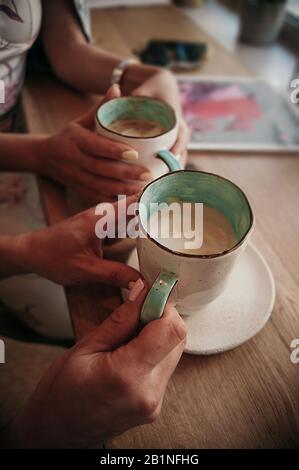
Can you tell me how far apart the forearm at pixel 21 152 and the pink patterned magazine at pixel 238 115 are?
29 cm

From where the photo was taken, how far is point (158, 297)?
1.27 feet

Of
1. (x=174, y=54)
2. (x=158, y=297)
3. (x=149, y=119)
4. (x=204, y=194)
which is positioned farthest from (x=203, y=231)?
(x=174, y=54)

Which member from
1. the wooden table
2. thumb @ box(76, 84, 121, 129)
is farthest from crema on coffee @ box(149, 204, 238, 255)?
thumb @ box(76, 84, 121, 129)

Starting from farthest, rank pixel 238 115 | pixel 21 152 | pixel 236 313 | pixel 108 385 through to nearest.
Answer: pixel 238 115, pixel 21 152, pixel 236 313, pixel 108 385

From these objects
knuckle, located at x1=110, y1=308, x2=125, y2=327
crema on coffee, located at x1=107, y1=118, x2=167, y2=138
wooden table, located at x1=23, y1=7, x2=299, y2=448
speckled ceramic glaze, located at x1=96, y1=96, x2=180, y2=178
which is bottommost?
wooden table, located at x1=23, y1=7, x2=299, y2=448

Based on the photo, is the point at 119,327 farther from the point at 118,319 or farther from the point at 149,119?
the point at 149,119

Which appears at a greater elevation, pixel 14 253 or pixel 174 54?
pixel 174 54

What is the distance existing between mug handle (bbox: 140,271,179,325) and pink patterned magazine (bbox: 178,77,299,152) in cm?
44

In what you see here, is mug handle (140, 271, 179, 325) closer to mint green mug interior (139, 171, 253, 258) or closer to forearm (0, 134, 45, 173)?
mint green mug interior (139, 171, 253, 258)

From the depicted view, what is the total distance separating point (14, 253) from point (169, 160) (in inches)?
10.0

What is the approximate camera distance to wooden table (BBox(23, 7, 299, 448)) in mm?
423

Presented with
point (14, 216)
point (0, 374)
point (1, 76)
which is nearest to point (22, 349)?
point (0, 374)

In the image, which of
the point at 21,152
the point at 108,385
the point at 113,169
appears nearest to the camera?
the point at 108,385
